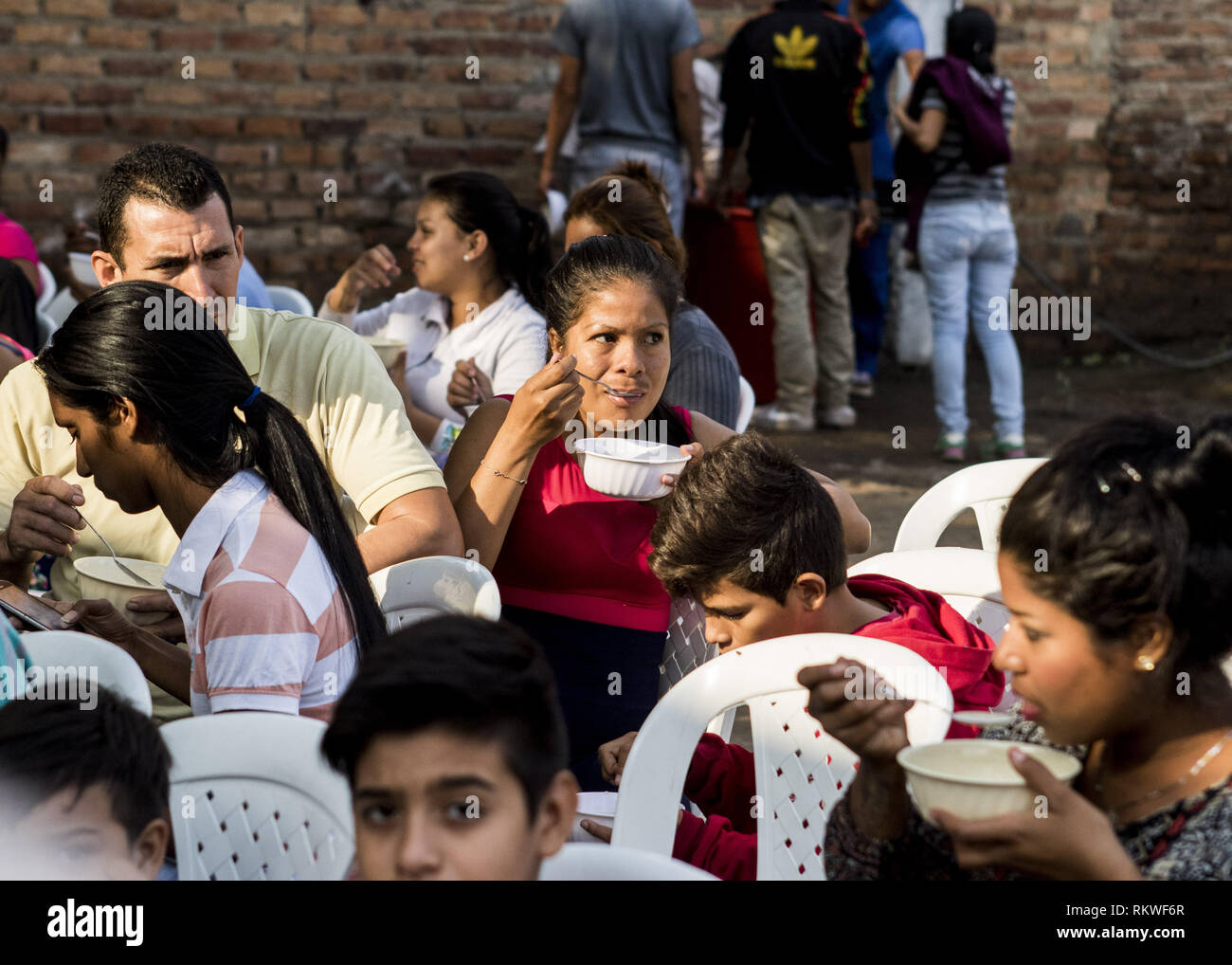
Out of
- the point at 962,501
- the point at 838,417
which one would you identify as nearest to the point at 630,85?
the point at 838,417

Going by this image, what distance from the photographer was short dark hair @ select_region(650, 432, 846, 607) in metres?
2.15

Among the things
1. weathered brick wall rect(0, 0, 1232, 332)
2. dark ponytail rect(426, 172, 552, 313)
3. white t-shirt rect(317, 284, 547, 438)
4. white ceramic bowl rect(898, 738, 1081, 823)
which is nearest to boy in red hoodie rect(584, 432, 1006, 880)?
white ceramic bowl rect(898, 738, 1081, 823)

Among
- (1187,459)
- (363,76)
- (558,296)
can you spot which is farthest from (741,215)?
(1187,459)

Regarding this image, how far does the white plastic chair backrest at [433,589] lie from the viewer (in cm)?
238

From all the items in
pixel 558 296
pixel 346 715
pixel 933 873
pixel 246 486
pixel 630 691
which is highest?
pixel 558 296

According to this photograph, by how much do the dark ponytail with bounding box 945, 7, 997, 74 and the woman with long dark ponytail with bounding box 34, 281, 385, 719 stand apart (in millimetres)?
4383

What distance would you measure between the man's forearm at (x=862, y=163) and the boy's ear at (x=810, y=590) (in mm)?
4657

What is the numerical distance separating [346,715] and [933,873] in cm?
64

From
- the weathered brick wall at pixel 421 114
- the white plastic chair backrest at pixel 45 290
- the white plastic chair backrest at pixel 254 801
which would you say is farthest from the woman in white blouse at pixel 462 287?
the weathered brick wall at pixel 421 114

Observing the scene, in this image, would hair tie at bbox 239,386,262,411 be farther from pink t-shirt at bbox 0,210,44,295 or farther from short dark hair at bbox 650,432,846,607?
pink t-shirt at bbox 0,210,44,295

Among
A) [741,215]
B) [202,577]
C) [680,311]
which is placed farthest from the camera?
[741,215]

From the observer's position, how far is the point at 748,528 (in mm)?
2156

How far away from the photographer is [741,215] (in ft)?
22.4
